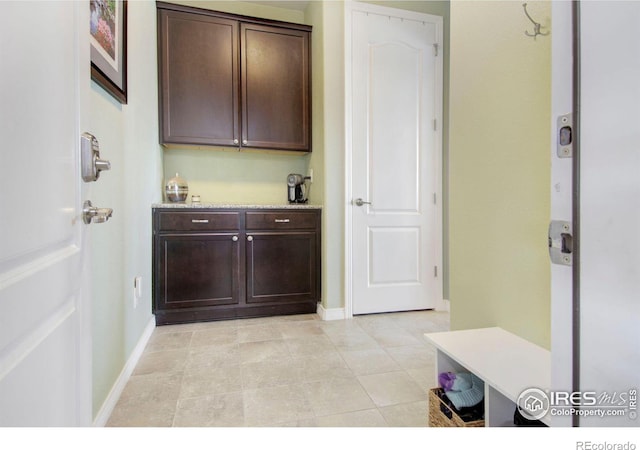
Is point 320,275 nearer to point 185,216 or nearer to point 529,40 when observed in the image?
point 185,216

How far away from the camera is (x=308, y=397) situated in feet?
5.01

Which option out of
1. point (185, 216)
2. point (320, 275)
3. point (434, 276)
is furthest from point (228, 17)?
point (434, 276)

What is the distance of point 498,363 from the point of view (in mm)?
960

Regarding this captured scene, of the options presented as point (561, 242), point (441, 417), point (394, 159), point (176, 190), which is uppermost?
point (394, 159)

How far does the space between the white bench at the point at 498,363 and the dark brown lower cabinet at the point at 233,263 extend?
1.69 meters

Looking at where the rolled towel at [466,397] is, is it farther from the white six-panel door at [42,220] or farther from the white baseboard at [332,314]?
the white baseboard at [332,314]

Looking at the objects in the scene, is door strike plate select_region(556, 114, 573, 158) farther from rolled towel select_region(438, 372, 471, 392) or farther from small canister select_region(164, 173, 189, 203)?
small canister select_region(164, 173, 189, 203)

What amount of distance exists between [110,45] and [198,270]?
5.20 feet

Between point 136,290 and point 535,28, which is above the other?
point 535,28

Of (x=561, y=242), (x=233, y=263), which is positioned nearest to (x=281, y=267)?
(x=233, y=263)

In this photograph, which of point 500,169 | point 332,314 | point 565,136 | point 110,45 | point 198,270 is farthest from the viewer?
point 332,314

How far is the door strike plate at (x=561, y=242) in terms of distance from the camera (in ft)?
1.47

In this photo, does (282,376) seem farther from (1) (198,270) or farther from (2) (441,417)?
(1) (198,270)
